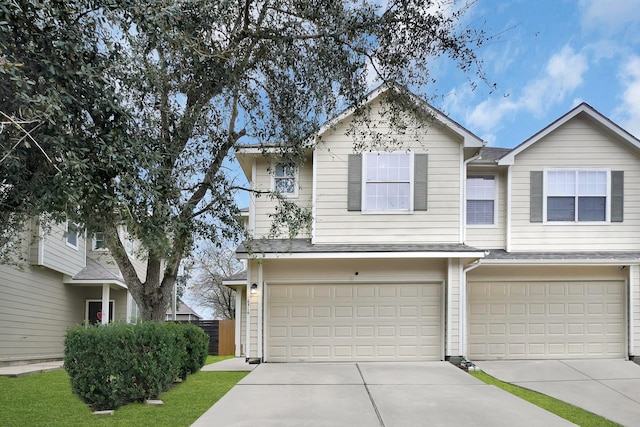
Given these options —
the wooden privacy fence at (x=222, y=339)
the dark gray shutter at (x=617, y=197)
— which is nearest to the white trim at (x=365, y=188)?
the dark gray shutter at (x=617, y=197)

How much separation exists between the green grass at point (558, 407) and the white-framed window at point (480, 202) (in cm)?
404

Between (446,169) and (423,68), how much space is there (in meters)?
4.34

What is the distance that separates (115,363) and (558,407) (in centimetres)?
660

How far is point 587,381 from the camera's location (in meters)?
10.1

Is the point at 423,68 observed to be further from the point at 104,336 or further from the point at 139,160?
the point at 104,336

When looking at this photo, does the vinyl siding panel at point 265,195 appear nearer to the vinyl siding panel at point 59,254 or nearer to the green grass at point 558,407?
the vinyl siding panel at point 59,254

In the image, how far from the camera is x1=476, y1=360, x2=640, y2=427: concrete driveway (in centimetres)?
820

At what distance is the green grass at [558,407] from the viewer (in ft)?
23.3

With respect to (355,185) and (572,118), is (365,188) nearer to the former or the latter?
(355,185)

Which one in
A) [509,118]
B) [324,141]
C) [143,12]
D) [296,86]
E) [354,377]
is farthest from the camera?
[509,118]

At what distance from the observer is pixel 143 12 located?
5.41m

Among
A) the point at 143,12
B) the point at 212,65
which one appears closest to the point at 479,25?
the point at 212,65

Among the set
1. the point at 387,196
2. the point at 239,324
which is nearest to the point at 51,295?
the point at 239,324

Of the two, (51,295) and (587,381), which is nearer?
(587,381)
